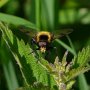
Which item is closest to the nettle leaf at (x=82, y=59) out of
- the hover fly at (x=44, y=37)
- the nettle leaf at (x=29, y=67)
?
the nettle leaf at (x=29, y=67)

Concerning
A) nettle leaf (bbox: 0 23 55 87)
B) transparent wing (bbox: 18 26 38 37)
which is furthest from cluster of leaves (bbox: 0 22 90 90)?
transparent wing (bbox: 18 26 38 37)

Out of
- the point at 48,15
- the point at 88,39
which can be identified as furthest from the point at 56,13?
the point at 88,39

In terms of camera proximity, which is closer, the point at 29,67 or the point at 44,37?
the point at 29,67

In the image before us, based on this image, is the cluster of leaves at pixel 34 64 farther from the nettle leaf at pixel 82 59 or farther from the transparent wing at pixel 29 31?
the transparent wing at pixel 29 31

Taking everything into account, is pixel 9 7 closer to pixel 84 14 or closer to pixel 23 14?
pixel 23 14

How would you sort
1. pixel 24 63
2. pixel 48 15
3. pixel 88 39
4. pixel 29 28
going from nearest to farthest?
pixel 24 63 → pixel 29 28 → pixel 48 15 → pixel 88 39

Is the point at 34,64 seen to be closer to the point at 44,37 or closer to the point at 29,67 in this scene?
the point at 29,67

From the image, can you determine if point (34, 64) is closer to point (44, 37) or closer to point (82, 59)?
point (82, 59)

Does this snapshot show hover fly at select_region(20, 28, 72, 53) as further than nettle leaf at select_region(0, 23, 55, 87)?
Yes

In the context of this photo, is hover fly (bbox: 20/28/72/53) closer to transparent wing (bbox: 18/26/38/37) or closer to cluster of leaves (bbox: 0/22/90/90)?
transparent wing (bbox: 18/26/38/37)

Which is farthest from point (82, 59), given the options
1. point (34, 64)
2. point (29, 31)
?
point (29, 31)

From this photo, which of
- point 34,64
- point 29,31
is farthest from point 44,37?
Answer: point 34,64
